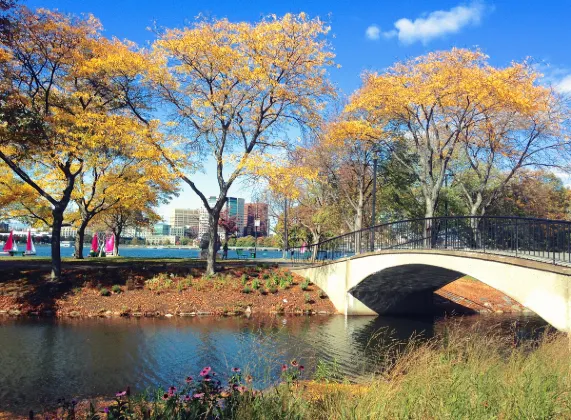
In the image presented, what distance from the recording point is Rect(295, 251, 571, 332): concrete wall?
34.1ft

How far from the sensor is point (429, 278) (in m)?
20.2

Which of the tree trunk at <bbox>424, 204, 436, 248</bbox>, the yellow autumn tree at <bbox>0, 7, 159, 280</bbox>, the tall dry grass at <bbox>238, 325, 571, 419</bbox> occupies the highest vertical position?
the yellow autumn tree at <bbox>0, 7, 159, 280</bbox>

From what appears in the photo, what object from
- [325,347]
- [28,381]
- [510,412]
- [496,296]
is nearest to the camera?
[510,412]

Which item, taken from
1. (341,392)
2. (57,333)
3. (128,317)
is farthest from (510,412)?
(128,317)

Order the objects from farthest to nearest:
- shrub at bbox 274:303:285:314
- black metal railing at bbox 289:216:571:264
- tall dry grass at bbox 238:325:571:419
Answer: shrub at bbox 274:303:285:314 → black metal railing at bbox 289:216:571:264 → tall dry grass at bbox 238:325:571:419

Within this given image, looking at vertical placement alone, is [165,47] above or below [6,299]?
above

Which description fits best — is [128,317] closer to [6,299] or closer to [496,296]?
[6,299]

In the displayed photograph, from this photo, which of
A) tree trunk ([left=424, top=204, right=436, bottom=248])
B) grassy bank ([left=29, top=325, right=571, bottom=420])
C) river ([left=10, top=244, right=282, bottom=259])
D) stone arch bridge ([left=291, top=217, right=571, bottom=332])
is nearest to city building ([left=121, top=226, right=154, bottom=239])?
river ([left=10, top=244, right=282, bottom=259])

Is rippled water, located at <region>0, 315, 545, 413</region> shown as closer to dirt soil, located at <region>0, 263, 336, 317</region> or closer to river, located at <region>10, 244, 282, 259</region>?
dirt soil, located at <region>0, 263, 336, 317</region>

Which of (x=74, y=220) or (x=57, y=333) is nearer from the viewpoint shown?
(x=57, y=333)

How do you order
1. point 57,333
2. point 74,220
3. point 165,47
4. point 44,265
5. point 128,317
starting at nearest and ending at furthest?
point 57,333 → point 128,317 → point 165,47 → point 44,265 → point 74,220

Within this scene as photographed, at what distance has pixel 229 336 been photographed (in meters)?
15.9

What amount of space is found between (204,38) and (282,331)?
500 inches

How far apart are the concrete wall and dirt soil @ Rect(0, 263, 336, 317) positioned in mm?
1251
